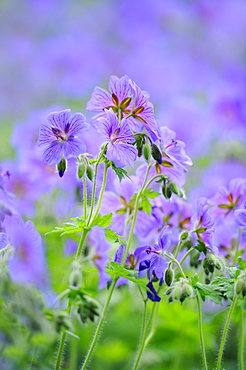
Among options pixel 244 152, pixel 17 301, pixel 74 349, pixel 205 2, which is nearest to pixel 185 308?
pixel 74 349

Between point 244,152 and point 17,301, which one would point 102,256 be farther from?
point 244,152

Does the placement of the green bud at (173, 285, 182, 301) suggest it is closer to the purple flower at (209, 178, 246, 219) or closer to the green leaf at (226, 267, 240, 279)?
the green leaf at (226, 267, 240, 279)

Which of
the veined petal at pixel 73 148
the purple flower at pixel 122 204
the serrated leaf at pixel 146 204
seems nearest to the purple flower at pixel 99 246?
the purple flower at pixel 122 204

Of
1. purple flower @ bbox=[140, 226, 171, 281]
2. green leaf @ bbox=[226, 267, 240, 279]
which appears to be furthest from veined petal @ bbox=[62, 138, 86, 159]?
green leaf @ bbox=[226, 267, 240, 279]

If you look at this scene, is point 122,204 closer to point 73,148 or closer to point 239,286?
point 73,148

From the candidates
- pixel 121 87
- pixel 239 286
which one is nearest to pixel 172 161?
pixel 121 87
